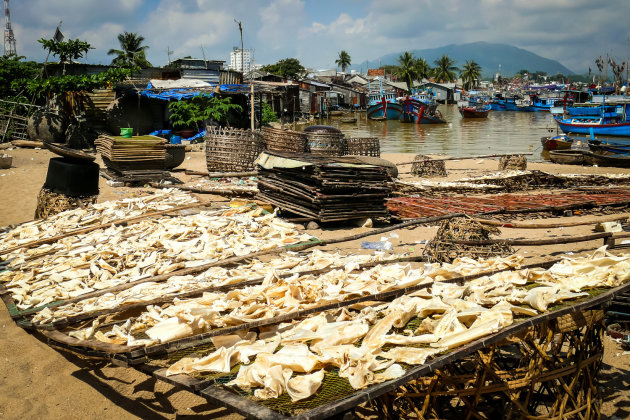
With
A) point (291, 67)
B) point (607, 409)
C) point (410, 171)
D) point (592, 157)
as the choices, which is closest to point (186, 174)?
point (410, 171)

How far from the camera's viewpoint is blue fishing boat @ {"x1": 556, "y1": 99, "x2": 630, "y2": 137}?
Answer: 26797 millimetres

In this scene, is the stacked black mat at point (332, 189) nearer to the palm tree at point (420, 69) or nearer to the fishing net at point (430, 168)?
the fishing net at point (430, 168)

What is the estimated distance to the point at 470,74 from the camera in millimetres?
100688

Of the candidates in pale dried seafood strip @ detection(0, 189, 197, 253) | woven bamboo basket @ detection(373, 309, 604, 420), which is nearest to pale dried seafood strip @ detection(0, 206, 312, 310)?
pale dried seafood strip @ detection(0, 189, 197, 253)

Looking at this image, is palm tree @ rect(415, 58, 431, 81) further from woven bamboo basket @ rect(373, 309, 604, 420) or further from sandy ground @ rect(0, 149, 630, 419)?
woven bamboo basket @ rect(373, 309, 604, 420)

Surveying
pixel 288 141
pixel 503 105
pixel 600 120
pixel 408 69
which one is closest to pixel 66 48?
pixel 288 141

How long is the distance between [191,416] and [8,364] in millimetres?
1778

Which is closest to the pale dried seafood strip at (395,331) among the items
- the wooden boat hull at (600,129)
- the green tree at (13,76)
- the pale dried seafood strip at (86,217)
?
the pale dried seafood strip at (86,217)

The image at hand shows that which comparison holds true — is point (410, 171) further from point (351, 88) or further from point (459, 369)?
point (351, 88)

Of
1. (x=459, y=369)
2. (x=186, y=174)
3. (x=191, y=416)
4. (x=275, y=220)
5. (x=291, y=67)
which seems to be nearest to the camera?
(x=191, y=416)

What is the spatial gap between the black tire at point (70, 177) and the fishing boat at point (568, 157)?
1645cm

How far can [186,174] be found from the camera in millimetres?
13906

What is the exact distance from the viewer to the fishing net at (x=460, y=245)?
5.43 meters

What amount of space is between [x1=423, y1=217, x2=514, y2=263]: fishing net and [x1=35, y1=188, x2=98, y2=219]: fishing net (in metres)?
5.96
